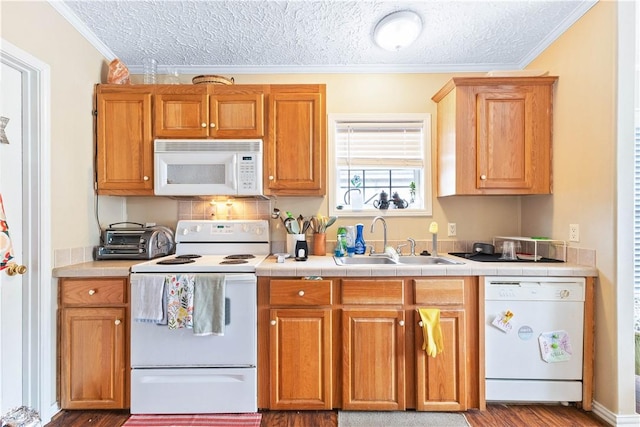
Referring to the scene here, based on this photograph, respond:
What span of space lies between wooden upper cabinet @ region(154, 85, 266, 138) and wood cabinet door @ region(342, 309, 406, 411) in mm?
1474

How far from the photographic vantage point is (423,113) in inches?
105

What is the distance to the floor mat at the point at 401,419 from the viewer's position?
185 centimetres

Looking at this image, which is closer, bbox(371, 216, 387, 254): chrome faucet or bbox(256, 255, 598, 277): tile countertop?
bbox(256, 255, 598, 277): tile countertop

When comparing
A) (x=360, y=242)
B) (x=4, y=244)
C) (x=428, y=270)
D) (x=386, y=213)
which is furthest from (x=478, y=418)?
(x=4, y=244)

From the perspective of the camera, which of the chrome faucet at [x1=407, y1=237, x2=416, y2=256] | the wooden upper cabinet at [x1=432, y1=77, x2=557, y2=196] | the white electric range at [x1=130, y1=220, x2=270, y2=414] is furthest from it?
the chrome faucet at [x1=407, y1=237, x2=416, y2=256]

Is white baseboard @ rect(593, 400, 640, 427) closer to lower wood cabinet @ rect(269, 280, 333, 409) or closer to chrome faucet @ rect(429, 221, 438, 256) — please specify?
chrome faucet @ rect(429, 221, 438, 256)

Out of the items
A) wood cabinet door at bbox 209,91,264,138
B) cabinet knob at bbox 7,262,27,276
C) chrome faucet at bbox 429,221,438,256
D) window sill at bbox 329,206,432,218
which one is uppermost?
wood cabinet door at bbox 209,91,264,138

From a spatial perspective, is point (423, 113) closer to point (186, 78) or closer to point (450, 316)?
point (450, 316)

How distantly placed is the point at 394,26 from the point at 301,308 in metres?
1.88

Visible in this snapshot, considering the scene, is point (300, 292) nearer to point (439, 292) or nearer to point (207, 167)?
point (439, 292)

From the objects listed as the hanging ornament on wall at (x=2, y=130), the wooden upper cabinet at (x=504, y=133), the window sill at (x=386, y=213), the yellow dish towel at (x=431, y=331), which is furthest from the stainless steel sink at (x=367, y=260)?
the hanging ornament on wall at (x=2, y=130)

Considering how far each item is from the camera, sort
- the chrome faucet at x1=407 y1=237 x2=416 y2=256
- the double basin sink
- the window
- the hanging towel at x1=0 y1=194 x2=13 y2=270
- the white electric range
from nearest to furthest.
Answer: the hanging towel at x1=0 y1=194 x2=13 y2=270 → the white electric range → the double basin sink → the chrome faucet at x1=407 y1=237 x2=416 y2=256 → the window

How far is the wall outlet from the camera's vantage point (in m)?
2.06

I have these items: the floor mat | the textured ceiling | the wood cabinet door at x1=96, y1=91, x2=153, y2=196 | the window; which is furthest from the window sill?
the wood cabinet door at x1=96, y1=91, x2=153, y2=196
